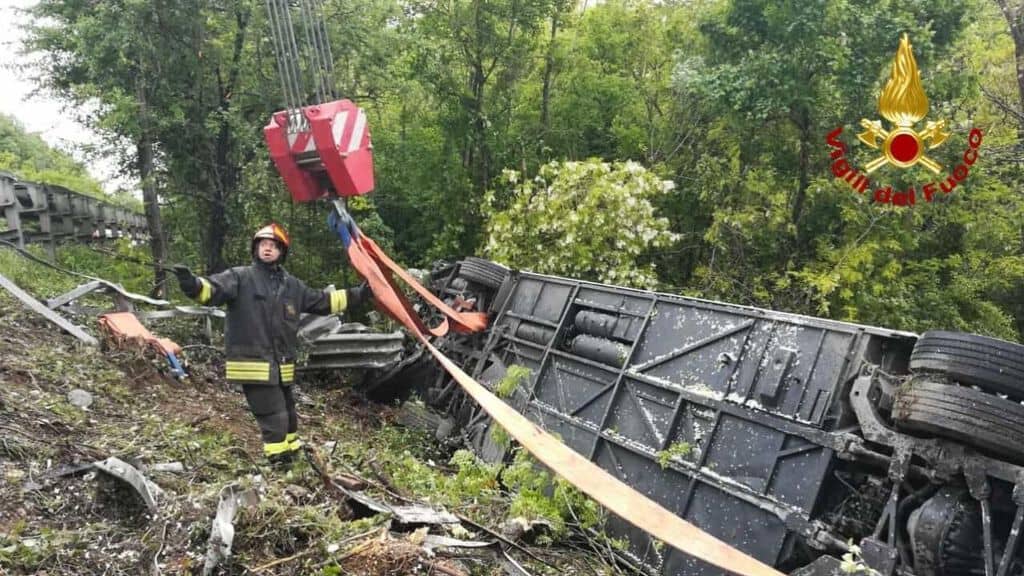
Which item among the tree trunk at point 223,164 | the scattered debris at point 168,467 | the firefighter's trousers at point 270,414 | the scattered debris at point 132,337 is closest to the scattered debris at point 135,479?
the scattered debris at point 168,467

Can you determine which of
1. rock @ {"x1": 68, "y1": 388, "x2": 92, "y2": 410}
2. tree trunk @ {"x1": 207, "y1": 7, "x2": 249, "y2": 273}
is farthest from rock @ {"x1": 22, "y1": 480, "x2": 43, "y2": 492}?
tree trunk @ {"x1": 207, "y1": 7, "x2": 249, "y2": 273}

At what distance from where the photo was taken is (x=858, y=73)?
26.9 ft

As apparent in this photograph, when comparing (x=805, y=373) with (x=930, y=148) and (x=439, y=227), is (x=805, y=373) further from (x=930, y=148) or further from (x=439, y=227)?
(x=439, y=227)

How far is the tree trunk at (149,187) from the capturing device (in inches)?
315

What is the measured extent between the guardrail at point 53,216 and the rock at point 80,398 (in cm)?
416

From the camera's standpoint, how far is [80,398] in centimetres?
465

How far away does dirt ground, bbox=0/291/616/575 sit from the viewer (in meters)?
2.76

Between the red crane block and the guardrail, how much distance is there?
436 cm

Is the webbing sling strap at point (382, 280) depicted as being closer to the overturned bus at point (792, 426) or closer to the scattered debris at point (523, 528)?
the overturned bus at point (792, 426)

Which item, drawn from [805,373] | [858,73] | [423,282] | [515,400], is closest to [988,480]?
[805,373]

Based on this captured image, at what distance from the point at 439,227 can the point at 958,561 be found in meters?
9.52

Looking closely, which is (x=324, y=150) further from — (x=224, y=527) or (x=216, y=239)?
(x=216, y=239)

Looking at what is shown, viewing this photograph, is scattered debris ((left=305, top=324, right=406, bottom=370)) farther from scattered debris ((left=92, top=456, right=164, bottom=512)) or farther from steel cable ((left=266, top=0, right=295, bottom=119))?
scattered debris ((left=92, top=456, right=164, bottom=512))

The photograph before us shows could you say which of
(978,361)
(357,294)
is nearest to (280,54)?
(357,294)
